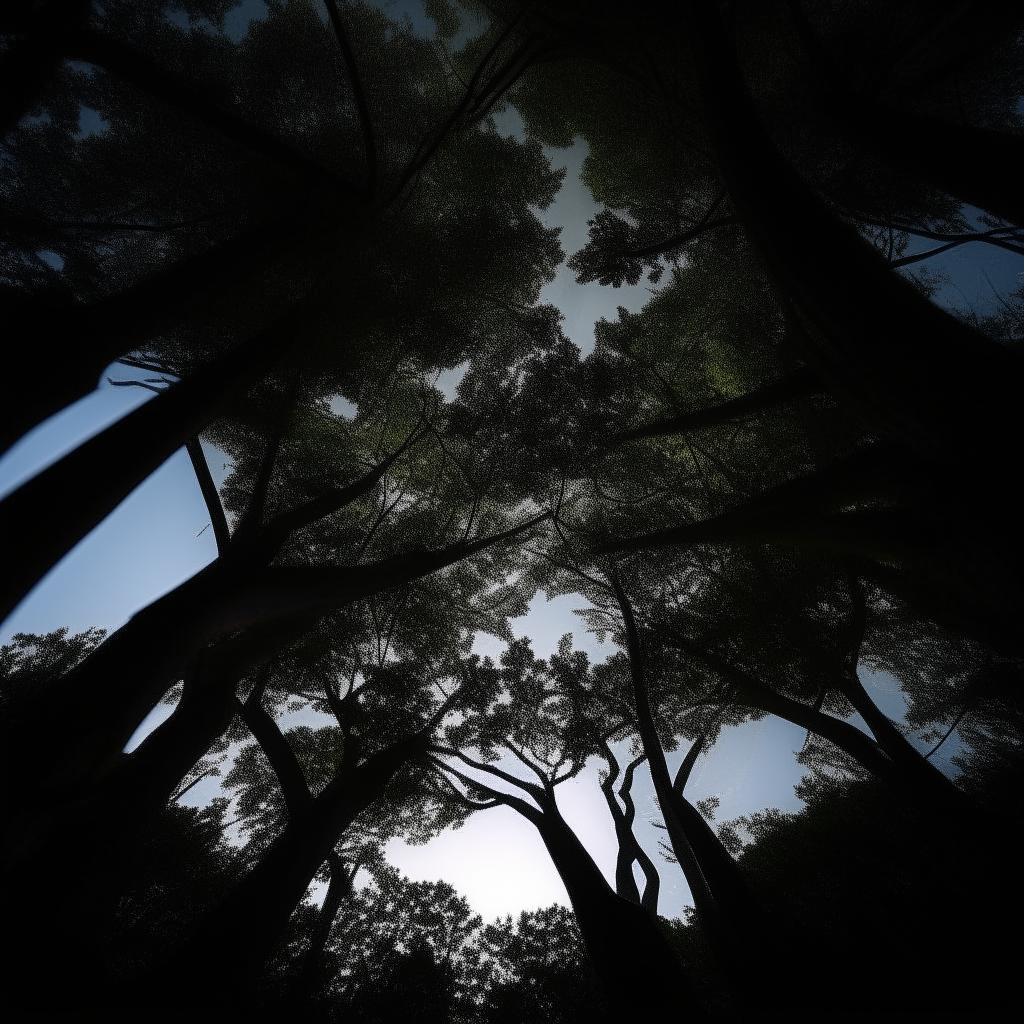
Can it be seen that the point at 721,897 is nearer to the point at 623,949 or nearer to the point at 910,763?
the point at 623,949

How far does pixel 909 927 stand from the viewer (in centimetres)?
634

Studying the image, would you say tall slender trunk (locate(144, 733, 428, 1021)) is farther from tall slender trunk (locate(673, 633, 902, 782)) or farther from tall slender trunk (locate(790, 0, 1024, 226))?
tall slender trunk (locate(790, 0, 1024, 226))

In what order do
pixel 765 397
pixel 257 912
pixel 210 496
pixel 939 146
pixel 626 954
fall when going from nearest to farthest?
pixel 939 146 → pixel 765 397 → pixel 626 954 → pixel 257 912 → pixel 210 496

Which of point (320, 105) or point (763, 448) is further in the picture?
point (763, 448)

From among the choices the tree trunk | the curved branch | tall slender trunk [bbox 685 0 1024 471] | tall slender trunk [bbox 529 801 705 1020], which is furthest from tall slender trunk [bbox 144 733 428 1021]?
the curved branch

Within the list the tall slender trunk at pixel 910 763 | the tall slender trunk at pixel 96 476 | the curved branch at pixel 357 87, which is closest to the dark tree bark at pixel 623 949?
the tall slender trunk at pixel 910 763

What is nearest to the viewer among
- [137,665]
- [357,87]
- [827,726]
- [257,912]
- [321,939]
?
[137,665]

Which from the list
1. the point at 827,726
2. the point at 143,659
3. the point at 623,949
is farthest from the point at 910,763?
the point at 143,659

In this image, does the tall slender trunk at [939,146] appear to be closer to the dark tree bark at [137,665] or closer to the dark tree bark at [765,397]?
the dark tree bark at [765,397]

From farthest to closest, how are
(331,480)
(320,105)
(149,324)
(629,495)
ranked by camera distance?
(629,495) → (331,480) → (320,105) → (149,324)

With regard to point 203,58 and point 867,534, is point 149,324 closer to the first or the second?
point 867,534

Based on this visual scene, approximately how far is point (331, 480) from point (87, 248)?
207 inches

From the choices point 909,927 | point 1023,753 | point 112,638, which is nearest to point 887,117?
point 112,638

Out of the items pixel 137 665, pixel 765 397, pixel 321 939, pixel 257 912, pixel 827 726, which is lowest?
pixel 321 939
